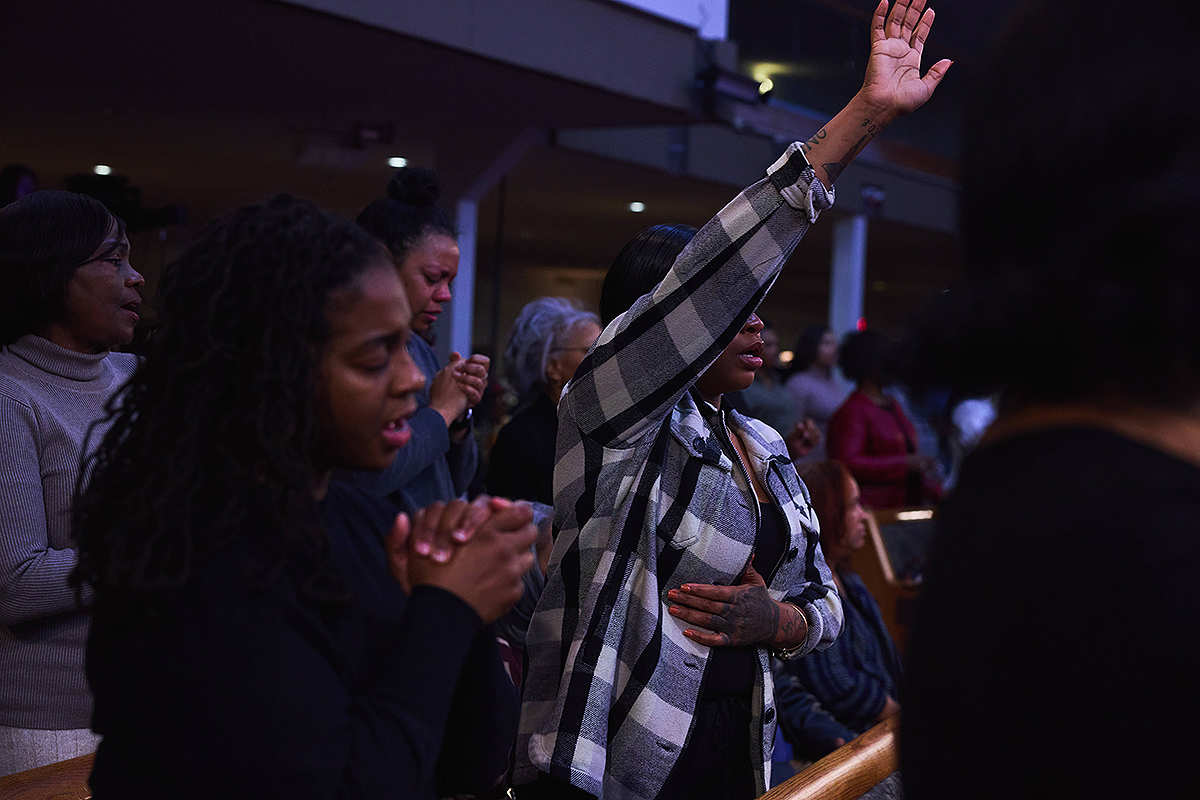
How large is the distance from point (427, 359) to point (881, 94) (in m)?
1.44

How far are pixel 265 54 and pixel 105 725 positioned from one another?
5216 mm

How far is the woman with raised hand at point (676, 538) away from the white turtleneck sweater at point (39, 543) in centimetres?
77

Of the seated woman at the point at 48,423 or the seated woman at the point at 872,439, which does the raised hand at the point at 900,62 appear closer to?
the seated woman at the point at 48,423

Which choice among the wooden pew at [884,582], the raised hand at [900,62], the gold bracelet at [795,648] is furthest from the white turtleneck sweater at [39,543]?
the wooden pew at [884,582]

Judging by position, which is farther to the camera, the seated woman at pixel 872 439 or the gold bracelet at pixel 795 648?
the seated woman at pixel 872 439

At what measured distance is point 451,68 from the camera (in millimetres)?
5781

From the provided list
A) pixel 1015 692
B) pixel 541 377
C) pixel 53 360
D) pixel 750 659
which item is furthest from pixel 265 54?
pixel 1015 692

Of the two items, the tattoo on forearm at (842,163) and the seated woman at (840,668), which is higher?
the tattoo on forearm at (842,163)

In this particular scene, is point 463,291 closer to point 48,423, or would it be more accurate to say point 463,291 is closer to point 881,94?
point 48,423

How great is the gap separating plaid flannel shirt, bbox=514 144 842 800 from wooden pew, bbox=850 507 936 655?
9.02ft

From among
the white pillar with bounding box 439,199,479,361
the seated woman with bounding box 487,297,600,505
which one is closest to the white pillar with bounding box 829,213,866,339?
the white pillar with bounding box 439,199,479,361

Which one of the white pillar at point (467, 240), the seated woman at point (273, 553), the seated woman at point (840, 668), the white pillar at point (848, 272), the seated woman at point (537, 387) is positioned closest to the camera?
the seated woman at point (273, 553)

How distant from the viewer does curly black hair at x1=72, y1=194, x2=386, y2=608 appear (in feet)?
2.99

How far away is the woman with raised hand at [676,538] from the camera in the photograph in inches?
53.5
